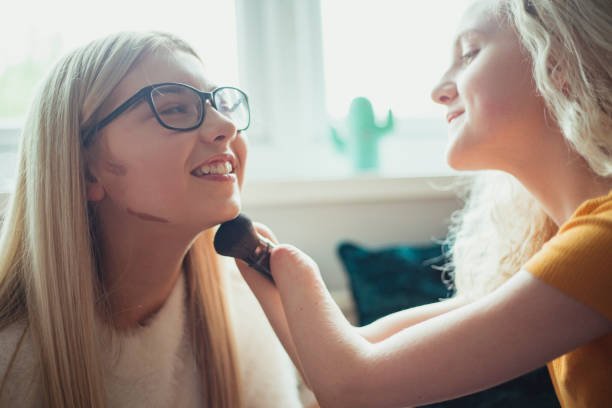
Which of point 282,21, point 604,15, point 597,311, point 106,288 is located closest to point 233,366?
point 106,288

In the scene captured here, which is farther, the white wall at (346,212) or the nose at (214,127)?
the white wall at (346,212)

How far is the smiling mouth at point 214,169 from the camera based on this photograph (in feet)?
3.05

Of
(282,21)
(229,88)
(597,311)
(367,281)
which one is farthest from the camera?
(282,21)

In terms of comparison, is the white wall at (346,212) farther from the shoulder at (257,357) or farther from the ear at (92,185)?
the ear at (92,185)

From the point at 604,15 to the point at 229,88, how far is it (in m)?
0.62

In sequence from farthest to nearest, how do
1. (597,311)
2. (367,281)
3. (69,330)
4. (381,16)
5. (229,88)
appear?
(381,16) < (367,281) < (229,88) < (69,330) < (597,311)

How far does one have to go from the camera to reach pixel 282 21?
1739 millimetres

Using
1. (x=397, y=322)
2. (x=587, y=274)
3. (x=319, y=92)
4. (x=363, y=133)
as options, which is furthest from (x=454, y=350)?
(x=319, y=92)

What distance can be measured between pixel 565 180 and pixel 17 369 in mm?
939

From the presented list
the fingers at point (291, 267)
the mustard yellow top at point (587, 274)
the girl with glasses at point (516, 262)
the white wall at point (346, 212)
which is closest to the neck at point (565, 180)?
the girl with glasses at point (516, 262)

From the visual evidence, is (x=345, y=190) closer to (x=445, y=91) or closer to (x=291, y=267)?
(x=445, y=91)

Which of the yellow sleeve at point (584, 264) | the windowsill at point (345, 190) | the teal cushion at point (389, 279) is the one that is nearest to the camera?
the yellow sleeve at point (584, 264)

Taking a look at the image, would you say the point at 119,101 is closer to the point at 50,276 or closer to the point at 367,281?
the point at 50,276

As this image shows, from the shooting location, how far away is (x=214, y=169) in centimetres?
94
